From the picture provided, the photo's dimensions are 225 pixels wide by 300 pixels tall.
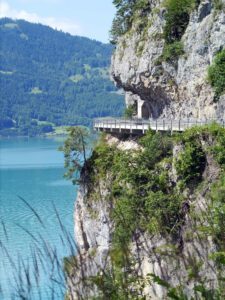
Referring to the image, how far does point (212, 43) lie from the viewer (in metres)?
42.4

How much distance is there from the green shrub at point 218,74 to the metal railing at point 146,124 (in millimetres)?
2252

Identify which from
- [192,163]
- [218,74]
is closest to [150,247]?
[192,163]

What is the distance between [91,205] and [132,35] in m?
13.8

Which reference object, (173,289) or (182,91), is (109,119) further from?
(173,289)

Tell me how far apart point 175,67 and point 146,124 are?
14.3 feet

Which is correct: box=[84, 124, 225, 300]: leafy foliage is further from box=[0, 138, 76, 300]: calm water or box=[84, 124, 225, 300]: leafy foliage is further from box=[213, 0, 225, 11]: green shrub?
box=[213, 0, 225, 11]: green shrub

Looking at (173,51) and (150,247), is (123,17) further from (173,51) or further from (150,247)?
(150,247)

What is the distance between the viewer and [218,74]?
41656 mm

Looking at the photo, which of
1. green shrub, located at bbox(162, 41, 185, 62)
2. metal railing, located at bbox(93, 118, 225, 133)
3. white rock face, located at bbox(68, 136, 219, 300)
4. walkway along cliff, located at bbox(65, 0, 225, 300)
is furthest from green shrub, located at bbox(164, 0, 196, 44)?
white rock face, located at bbox(68, 136, 219, 300)

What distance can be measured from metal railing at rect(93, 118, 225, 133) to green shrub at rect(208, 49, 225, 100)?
2252 millimetres

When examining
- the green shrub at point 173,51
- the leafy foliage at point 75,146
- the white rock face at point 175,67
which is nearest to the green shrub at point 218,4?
the white rock face at point 175,67

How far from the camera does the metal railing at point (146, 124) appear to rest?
1553 inches

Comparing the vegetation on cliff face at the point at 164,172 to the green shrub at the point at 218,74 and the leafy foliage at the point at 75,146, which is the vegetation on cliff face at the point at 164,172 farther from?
the green shrub at the point at 218,74

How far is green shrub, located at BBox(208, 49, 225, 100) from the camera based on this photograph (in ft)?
136
